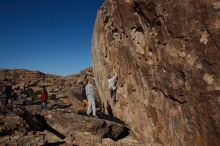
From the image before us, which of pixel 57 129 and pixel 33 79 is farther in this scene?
pixel 33 79

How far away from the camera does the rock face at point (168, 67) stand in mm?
8078

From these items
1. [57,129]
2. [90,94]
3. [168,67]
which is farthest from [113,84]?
[168,67]

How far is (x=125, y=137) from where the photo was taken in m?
12.4

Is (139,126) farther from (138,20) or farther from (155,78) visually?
(138,20)

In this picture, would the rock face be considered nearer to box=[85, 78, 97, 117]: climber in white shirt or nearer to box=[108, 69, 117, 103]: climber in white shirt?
box=[108, 69, 117, 103]: climber in white shirt

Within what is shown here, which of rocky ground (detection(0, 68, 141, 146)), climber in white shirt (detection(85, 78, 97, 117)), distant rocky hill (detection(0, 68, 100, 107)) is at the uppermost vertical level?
distant rocky hill (detection(0, 68, 100, 107))

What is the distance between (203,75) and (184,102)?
127 cm

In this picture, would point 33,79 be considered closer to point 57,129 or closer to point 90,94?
point 90,94

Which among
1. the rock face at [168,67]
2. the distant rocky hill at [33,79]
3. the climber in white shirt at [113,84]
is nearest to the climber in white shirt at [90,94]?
the climber in white shirt at [113,84]

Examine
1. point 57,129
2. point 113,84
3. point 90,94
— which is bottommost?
point 57,129

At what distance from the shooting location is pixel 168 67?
31.2ft

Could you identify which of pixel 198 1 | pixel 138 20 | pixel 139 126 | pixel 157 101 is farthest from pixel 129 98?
pixel 198 1

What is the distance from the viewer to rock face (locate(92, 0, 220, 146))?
8.08 metres

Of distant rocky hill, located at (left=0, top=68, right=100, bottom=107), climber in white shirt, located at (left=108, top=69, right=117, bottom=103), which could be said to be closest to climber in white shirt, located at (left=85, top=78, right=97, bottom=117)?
climber in white shirt, located at (left=108, top=69, right=117, bottom=103)
